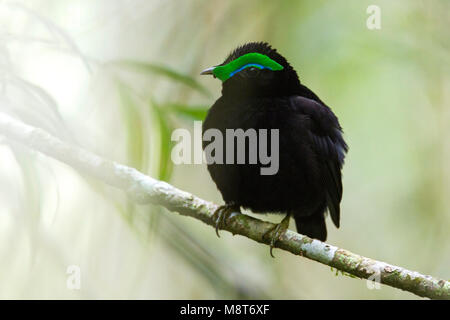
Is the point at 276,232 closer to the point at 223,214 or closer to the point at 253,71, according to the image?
the point at 223,214

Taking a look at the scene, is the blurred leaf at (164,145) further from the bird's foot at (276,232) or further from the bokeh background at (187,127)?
the bird's foot at (276,232)

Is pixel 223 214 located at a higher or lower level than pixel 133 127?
lower

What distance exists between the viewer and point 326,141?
2797 millimetres

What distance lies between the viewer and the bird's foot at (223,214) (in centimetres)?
255

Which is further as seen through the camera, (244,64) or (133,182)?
(244,64)

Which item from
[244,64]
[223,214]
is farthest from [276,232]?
[244,64]

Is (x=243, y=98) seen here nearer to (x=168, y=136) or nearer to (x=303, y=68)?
(x=168, y=136)

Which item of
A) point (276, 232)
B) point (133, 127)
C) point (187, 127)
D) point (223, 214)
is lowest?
point (276, 232)

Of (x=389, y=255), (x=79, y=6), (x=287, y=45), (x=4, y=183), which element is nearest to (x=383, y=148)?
(x=389, y=255)

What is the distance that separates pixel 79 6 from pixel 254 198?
1654mm

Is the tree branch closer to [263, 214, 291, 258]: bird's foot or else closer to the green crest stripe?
[263, 214, 291, 258]: bird's foot

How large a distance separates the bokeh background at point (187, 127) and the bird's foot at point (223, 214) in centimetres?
21

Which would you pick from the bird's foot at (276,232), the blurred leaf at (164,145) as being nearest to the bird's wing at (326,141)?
the bird's foot at (276,232)

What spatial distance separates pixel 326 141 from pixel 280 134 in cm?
30
